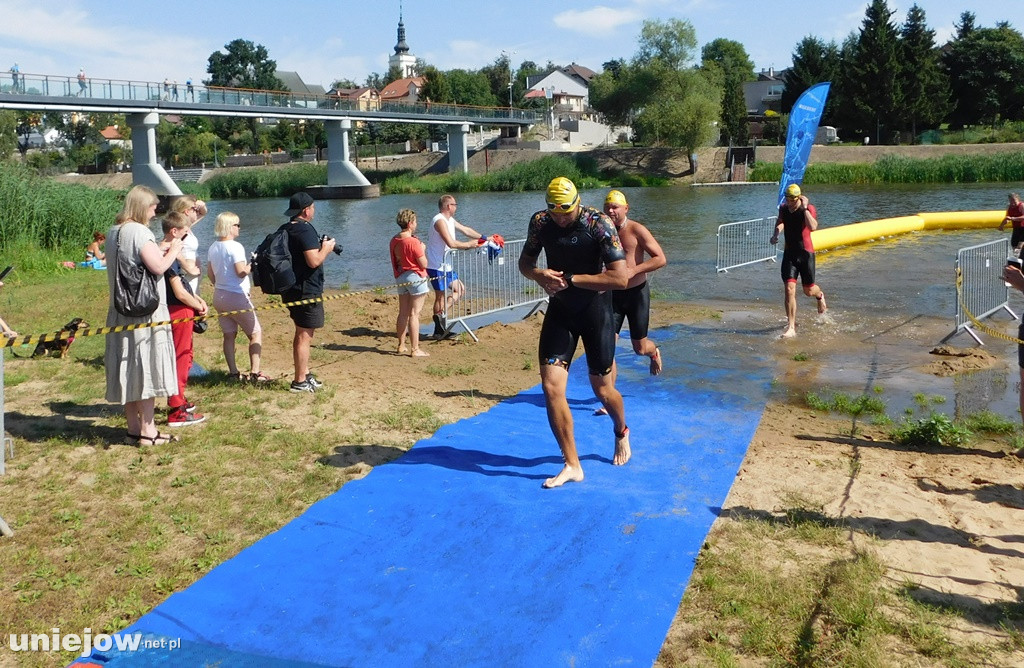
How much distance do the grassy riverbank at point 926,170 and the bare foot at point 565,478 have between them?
175ft

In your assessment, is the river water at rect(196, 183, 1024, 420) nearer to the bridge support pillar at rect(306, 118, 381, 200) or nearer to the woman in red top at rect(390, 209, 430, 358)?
the woman in red top at rect(390, 209, 430, 358)

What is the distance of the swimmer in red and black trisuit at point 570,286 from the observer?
543 centimetres

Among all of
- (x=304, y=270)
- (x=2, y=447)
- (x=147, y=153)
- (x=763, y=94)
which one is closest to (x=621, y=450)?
(x=304, y=270)

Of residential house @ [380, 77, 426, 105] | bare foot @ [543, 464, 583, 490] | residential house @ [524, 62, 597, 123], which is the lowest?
bare foot @ [543, 464, 583, 490]

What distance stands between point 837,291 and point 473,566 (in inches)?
494

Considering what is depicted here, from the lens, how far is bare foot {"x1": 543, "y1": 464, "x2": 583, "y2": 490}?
5.78m

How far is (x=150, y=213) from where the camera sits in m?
6.19

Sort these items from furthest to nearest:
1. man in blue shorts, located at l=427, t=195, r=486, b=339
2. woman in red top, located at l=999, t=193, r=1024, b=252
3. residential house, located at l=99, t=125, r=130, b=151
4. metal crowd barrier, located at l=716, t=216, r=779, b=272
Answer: residential house, located at l=99, t=125, r=130, b=151
metal crowd barrier, located at l=716, t=216, r=779, b=272
woman in red top, located at l=999, t=193, r=1024, b=252
man in blue shorts, located at l=427, t=195, r=486, b=339

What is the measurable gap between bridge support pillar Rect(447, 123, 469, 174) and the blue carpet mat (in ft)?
243

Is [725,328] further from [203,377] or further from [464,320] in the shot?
[203,377]

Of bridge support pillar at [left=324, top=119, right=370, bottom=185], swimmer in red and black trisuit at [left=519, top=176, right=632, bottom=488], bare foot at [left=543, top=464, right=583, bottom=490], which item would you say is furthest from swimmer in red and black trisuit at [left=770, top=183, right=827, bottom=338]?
bridge support pillar at [left=324, top=119, right=370, bottom=185]

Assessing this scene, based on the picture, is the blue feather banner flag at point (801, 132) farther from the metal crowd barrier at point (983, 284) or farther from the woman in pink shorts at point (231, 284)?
the woman in pink shorts at point (231, 284)

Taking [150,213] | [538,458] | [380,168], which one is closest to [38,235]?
[150,213]

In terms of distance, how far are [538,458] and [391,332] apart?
574 centimetres
